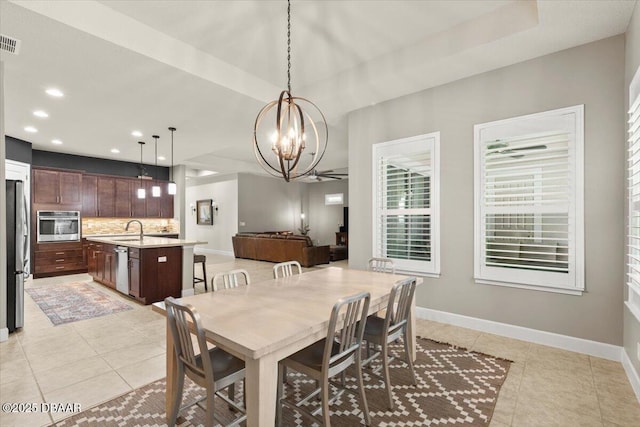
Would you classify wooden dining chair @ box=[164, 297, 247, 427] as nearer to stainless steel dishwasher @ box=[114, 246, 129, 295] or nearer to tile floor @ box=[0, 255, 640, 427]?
tile floor @ box=[0, 255, 640, 427]

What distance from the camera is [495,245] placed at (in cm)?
338

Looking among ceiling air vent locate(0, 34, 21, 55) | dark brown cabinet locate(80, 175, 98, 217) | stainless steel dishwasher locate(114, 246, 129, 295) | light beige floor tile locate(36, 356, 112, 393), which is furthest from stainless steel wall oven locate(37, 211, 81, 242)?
light beige floor tile locate(36, 356, 112, 393)

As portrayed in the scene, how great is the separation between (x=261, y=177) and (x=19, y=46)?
8.35 m

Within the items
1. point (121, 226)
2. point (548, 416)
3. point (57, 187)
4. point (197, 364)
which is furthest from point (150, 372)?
point (121, 226)

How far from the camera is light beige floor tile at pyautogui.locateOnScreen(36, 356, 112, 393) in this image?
243 cm

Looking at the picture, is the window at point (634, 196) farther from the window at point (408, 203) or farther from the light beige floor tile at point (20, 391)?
the light beige floor tile at point (20, 391)

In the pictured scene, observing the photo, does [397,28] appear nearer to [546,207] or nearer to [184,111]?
[546,207]

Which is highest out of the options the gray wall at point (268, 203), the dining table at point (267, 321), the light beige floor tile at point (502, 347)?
the gray wall at point (268, 203)

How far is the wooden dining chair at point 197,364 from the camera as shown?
151cm

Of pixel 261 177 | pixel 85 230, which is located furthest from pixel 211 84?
pixel 261 177

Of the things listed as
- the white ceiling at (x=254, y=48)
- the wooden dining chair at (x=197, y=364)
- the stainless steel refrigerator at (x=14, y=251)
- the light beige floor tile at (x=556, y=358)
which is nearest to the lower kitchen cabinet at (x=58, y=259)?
the white ceiling at (x=254, y=48)

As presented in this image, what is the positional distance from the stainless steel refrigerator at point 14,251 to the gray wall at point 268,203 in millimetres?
6798

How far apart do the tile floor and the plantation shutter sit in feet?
2.19

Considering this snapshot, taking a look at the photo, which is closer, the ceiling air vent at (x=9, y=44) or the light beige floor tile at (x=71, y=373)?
the light beige floor tile at (x=71, y=373)
